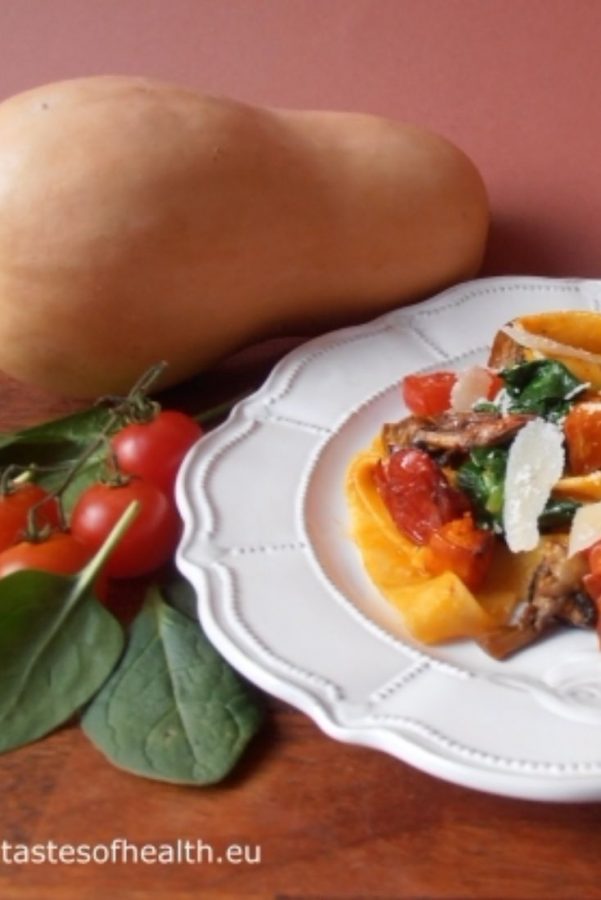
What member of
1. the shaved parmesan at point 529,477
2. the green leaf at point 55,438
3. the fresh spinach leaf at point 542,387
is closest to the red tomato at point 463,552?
the shaved parmesan at point 529,477

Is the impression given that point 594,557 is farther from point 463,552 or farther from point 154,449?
point 154,449

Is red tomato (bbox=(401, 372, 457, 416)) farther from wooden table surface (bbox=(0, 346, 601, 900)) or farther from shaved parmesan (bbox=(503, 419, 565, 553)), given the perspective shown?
wooden table surface (bbox=(0, 346, 601, 900))

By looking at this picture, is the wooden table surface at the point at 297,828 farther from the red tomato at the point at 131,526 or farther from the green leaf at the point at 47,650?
the red tomato at the point at 131,526

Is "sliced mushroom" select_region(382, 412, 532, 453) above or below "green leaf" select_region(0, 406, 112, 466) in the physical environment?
above

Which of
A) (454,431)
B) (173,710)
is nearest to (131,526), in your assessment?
(173,710)

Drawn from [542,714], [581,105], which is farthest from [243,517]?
[581,105]

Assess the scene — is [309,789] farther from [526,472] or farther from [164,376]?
[164,376]

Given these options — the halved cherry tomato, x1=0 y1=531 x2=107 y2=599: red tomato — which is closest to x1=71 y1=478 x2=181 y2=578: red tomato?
x1=0 y1=531 x2=107 y2=599: red tomato
